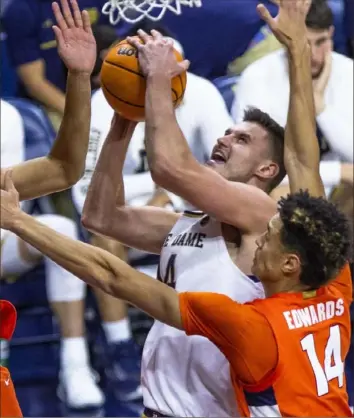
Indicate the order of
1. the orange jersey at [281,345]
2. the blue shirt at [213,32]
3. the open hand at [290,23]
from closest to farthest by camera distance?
the orange jersey at [281,345], the open hand at [290,23], the blue shirt at [213,32]

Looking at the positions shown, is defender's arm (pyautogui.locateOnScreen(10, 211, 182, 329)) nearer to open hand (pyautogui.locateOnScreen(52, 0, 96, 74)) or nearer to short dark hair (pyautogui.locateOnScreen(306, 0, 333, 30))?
open hand (pyautogui.locateOnScreen(52, 0, 96, 74))

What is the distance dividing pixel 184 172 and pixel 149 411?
72 cm

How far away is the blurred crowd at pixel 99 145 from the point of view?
4.45m

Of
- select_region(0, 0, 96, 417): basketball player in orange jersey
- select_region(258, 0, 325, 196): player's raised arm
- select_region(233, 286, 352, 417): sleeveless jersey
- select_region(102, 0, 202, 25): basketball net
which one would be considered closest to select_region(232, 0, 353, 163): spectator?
select_region(102, 0, 202, 25): basketball net

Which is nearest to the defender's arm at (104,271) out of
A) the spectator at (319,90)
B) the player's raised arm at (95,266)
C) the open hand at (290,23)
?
the player's raised arm at (95,266)

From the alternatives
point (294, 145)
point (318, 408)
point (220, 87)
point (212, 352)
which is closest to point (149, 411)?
point (212, 352)

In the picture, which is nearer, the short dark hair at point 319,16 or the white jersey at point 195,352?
the white jersey at point 195,352

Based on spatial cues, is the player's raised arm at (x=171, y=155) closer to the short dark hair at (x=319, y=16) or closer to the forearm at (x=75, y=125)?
Answer: the forearm at (x=75, y=125)

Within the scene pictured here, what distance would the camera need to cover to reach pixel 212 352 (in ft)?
9.36

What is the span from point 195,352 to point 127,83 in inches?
31.1

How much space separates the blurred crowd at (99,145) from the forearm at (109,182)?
1.30 metres

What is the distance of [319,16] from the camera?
4.52 metres

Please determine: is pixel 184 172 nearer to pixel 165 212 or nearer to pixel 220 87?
pixel 165 212

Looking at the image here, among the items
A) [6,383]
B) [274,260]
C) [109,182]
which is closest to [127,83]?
[109,182]
